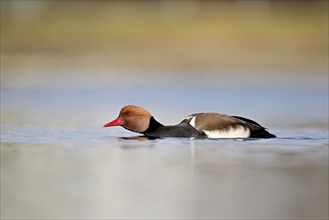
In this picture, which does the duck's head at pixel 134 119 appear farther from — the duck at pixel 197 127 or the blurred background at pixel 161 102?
the blurred background at pixel 161 102

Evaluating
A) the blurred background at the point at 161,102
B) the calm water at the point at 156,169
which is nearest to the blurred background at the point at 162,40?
the blurred background at the point at 161,102

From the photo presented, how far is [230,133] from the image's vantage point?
11.3 meters

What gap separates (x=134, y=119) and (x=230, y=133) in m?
0.96

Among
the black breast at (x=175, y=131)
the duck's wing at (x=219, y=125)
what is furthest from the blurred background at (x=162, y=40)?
the duck's wing at (x=219, y=125)

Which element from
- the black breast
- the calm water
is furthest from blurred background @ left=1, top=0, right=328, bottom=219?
the black breast

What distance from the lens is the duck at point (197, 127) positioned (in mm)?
11180

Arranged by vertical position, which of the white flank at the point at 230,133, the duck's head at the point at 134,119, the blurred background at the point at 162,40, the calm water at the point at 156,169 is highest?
the blurred background at the point at 162,40

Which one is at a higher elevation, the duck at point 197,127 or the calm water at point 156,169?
the duck at point 197,127

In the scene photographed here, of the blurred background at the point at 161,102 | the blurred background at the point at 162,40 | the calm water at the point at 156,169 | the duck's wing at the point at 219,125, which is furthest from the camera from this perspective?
the blurred background at the point at 162,40

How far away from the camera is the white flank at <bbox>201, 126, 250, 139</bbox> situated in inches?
441

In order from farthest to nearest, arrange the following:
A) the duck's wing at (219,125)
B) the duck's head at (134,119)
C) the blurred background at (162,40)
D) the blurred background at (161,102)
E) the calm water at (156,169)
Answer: the blurred background at (162,40) < the duck's head at (134,119) < the duck's wing at (219,125) < the blurred background at (161,102) < the calm water at (156,169)

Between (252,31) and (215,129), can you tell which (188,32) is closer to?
(252,31)

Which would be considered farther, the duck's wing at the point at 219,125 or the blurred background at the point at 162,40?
the blurred background at the point at 162,40

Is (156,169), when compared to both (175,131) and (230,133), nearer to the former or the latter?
(175,131)
